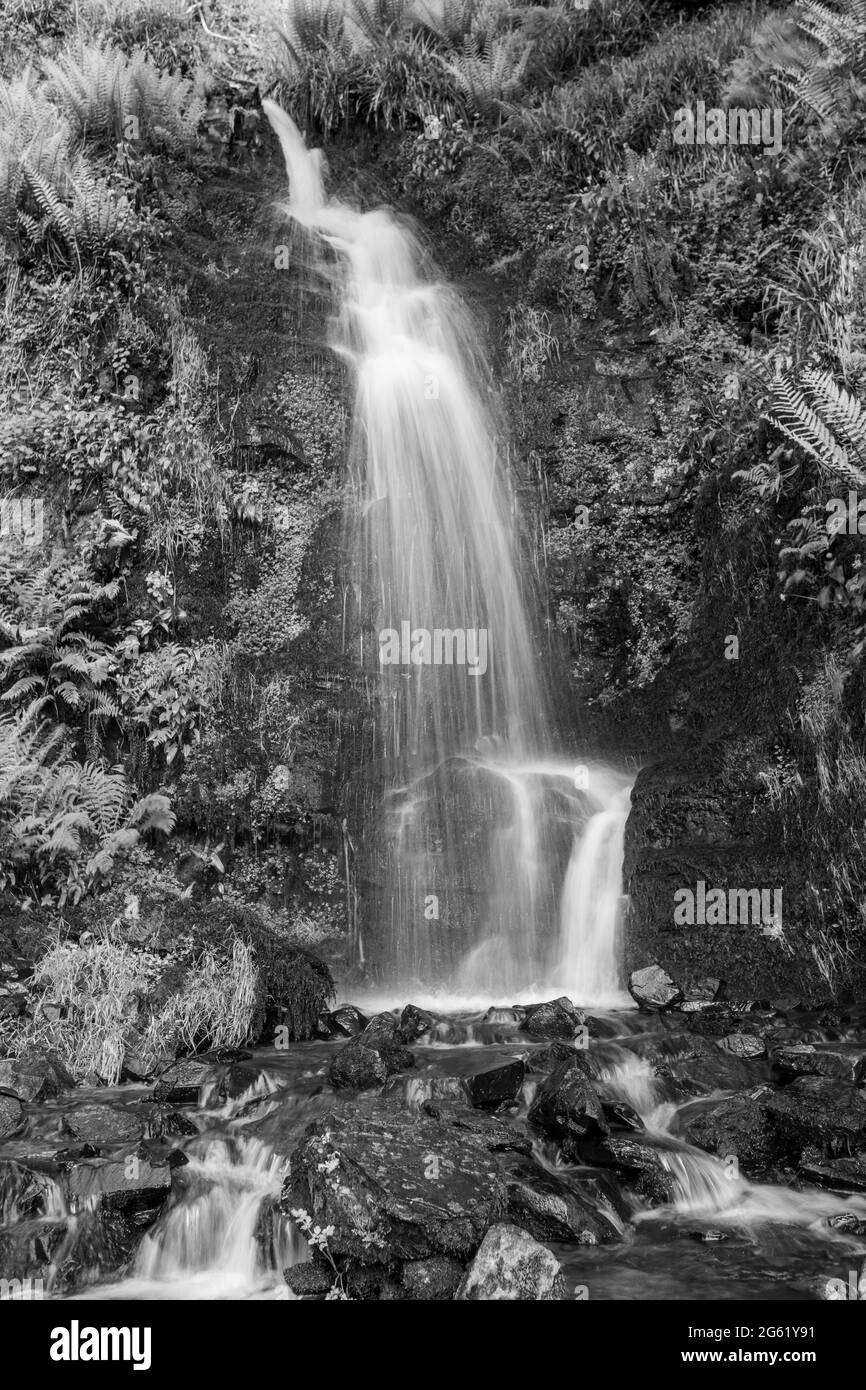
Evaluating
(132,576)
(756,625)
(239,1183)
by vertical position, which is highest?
(132,576)

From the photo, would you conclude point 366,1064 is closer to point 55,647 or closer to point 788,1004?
point 788,1004

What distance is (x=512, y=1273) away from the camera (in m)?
4.37

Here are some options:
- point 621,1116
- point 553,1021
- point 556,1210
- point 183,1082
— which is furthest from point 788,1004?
point 183,1082

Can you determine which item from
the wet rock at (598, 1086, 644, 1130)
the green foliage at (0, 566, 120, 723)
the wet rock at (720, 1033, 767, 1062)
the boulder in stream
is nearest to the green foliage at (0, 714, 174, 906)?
the green foliage at (0, 566, 120, 723)

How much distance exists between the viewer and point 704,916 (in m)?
7.73

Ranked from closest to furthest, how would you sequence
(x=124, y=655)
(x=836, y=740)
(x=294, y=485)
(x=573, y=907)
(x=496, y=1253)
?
(x=496, y=1253) < (x=836, y=740) < (x=573, y=907) < (x=124, y=655) < (x=294, y=485)

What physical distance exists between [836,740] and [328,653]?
4.56 m

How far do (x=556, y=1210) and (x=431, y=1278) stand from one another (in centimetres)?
76

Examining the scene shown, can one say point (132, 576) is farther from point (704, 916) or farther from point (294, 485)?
point (704, 916)

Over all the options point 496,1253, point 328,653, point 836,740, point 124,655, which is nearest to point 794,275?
point 836,740

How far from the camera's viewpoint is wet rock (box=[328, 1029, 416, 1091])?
6.41 m

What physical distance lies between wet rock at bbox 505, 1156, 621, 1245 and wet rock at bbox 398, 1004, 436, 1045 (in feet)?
6.53

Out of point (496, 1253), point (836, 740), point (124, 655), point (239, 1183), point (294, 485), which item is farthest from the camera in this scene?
point (294, 485)

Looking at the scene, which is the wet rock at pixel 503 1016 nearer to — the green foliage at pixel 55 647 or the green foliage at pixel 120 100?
the green foliage at pixel 55 647
